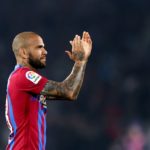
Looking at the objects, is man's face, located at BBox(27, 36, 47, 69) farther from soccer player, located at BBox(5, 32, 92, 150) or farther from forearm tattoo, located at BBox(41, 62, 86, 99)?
forearm tattoo, located at BBox(41, 62, 86, 99)

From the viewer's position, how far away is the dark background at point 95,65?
1031 centimetres

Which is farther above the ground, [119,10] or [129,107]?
[119,10]

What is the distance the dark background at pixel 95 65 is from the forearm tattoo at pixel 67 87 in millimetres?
6591

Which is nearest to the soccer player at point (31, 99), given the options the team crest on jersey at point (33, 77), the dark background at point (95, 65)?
the team crest on jersey at point (33, 77)

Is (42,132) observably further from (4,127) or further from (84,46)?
(4,127)

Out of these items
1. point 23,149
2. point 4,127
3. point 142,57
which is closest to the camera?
point 23,149

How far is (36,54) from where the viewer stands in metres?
3.73

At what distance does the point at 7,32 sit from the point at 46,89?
790cm

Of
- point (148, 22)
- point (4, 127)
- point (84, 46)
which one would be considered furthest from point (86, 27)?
point (84, 46)

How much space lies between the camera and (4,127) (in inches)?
405

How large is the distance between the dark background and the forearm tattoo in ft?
21.6

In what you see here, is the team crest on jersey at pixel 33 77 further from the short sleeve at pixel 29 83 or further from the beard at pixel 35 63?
the beard at pixel 35 63

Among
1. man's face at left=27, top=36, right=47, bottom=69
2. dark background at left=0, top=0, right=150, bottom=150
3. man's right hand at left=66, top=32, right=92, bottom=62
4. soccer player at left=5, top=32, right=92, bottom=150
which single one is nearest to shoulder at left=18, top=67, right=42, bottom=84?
soccer player at left=5, top=32, right=92, bottom=150

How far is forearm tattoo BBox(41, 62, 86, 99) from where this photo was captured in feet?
11.8
